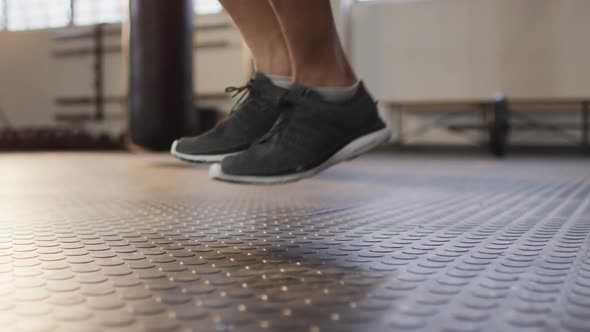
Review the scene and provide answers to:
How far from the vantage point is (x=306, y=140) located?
3.08ft

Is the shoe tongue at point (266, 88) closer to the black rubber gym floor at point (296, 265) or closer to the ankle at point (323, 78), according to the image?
the ankle at point (323, 78)

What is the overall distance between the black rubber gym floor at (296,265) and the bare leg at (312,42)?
26 centimetres

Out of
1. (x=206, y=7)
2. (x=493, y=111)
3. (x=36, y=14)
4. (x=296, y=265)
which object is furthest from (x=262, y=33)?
(x=36, y=14)

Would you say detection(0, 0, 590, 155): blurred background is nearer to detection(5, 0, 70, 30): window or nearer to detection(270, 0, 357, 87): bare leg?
detection(5, 0, 70, 30): window

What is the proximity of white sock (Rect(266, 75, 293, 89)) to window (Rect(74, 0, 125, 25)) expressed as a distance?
6.39 metres

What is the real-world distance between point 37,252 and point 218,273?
0.28m

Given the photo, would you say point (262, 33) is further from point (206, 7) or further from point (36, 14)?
point (36, 14)

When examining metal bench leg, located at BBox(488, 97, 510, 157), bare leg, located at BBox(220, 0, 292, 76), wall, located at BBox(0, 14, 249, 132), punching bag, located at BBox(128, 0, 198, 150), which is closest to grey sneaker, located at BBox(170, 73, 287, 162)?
bare leg, located at BBox(220, 0, 292, 76)

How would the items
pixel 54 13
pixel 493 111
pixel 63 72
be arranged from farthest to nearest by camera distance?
pixel 54 13 < pixel 63 72 < pixel 493 111

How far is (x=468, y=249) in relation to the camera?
0.76 metres

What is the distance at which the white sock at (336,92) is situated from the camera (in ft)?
3.30

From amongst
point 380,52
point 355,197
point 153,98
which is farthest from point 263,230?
point 380,52

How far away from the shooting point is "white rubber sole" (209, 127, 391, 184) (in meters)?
0.90

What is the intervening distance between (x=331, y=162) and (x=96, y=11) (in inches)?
269
